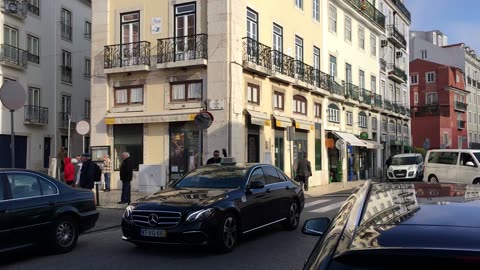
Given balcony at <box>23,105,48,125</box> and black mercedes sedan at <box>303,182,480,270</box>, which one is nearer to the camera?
black mercedes sedan at <box>303,182,480,270</box>

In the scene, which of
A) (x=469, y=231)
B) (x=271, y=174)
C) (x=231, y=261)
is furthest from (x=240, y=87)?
(x=469, y=231)

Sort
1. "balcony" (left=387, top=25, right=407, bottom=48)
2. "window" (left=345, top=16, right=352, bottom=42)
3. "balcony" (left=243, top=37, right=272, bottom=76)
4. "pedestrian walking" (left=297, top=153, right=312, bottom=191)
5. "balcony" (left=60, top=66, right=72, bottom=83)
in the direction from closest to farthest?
"balcony" (left=243, top=37, right=272, bottom=76), "pedestrian walking" (left=297, top=153, right=312, bottom=191), "balcony" (left=60, top=66, right=72, bottom=83), "window" (left=345, top=16, right=352, bottom=42), "balcony" (left=387, top=25, right=407, bottom=48)

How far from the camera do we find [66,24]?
118 ft

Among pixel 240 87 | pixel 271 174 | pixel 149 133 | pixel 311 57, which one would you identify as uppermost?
pixel 311 57

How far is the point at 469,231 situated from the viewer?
2.12m

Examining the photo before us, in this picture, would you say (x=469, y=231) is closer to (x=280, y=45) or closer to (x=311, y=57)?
(x=280, y=45)

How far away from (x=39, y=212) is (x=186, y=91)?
1492 cm

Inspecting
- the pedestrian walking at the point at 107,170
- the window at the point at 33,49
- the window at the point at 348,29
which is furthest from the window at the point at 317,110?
the window at the point at 33,49

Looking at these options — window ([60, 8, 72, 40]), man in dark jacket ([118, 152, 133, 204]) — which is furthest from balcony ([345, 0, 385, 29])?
man in dark jacket ([118, 152, 133, 204])

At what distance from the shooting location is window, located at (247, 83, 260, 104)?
77.8 feet

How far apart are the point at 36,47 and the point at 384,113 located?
2815 cm

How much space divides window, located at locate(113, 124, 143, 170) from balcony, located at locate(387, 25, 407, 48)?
28.4m

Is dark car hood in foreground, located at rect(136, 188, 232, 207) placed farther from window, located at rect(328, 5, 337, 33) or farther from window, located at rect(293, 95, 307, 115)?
window, located at rect(328, 5, 337, 33)

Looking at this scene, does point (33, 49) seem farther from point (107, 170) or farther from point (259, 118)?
point (259, 118)
